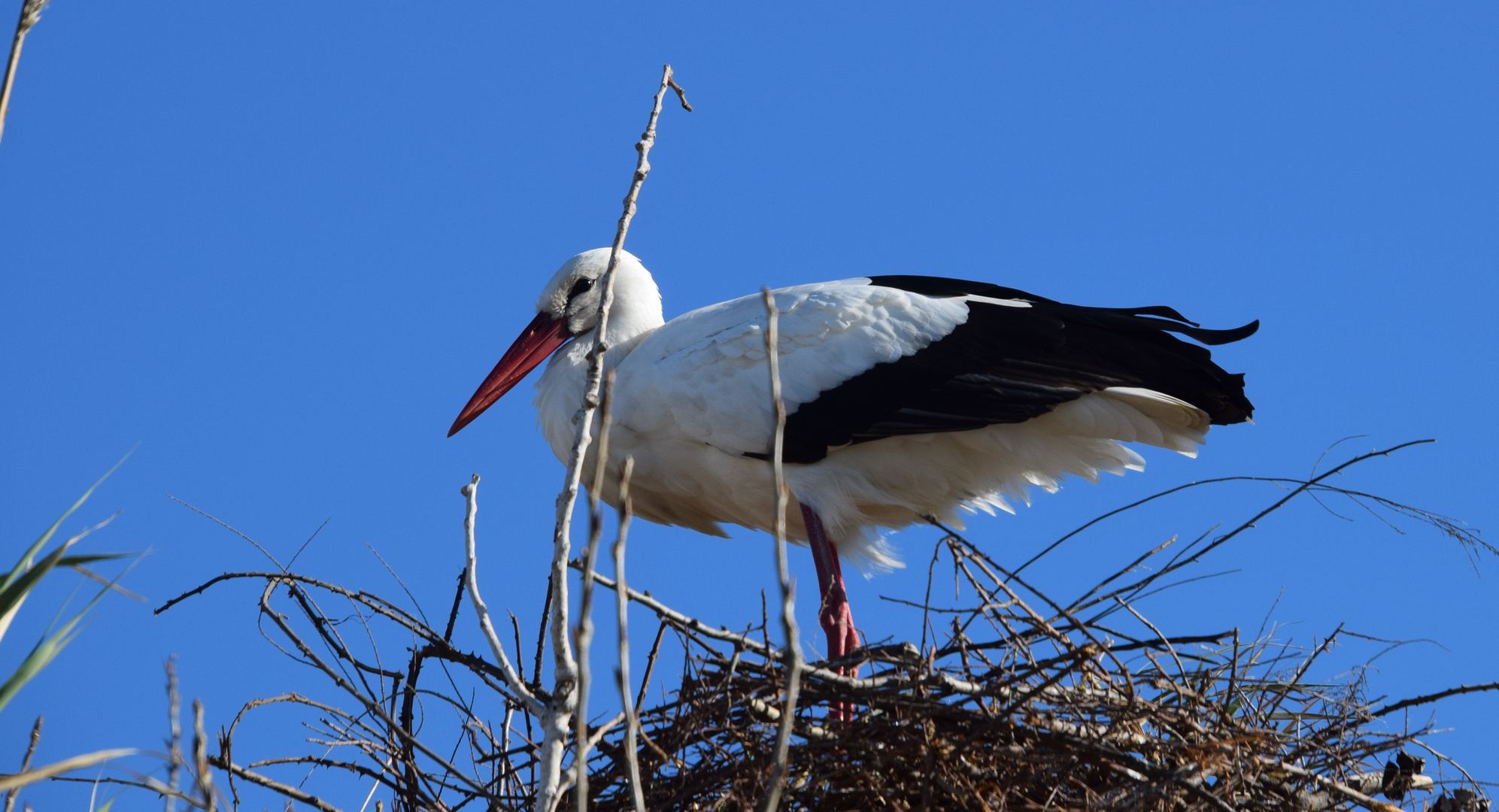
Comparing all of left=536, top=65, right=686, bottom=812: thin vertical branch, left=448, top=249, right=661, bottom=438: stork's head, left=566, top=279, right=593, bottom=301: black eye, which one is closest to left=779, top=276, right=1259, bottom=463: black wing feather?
left=448, top=249, right=661, bottom=438: stork's head

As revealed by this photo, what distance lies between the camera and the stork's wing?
14.4 ft

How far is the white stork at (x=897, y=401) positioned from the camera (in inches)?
174

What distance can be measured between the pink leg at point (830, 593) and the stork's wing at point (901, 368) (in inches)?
11.5

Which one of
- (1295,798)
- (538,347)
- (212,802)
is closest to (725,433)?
(538,347)

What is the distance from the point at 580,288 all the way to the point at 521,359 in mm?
389

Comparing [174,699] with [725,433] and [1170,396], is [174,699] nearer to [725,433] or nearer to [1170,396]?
[725,433]

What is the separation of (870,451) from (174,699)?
125 inches

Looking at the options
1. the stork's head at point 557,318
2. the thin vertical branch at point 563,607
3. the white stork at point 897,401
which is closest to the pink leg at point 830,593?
the white stork at point 897,401

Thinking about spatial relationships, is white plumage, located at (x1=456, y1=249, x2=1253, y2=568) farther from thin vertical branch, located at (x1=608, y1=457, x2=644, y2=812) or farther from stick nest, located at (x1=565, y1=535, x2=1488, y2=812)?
thin vertical branch, located at (x1=608, y1=457, x2=644, y2=812)

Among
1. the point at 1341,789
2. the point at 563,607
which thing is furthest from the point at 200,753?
the point at 1341,789

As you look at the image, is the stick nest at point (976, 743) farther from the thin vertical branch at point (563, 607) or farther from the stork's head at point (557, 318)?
the stork's head at point (557, 318)

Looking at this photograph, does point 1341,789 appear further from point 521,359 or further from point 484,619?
Answer: point 521,359

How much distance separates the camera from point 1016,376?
443 centimetres

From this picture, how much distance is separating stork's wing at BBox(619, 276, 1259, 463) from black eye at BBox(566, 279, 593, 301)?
3.35ft
